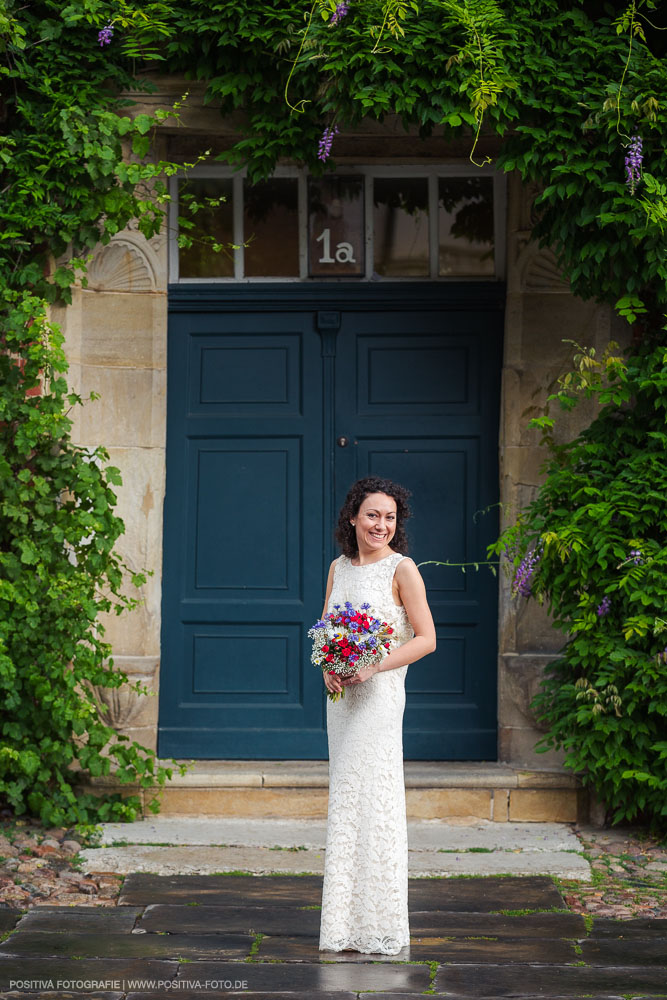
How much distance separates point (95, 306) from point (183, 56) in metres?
1.41

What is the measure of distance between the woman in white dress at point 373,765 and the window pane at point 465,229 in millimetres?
2815

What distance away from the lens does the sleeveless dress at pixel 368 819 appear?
13.7 ft

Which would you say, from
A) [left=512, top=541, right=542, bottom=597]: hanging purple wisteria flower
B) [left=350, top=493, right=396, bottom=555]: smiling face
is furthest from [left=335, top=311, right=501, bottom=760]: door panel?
[left=350, top=493, right=396, bottom=555]: smiling face

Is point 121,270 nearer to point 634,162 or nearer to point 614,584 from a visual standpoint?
point 634,162

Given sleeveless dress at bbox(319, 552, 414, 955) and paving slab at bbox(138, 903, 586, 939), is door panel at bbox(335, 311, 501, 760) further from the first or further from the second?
sleeveless dress at bbox(319, 552, 414, 955)

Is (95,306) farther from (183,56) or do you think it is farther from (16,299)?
(183,56)

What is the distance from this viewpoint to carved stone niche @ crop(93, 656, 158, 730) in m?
6.39

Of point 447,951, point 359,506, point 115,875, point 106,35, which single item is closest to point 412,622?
point 359,506

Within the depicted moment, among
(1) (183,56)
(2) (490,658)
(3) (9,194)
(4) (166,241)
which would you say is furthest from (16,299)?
(2) (490,658)

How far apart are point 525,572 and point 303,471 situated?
1.52 m

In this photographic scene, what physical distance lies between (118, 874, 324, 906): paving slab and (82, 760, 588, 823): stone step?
0.98m

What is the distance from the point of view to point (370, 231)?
22.4ft

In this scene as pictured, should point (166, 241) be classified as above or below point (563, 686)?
above

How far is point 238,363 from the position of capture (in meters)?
6.82
